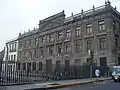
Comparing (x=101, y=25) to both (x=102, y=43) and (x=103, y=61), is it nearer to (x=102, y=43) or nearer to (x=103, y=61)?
(x=102, y=43)

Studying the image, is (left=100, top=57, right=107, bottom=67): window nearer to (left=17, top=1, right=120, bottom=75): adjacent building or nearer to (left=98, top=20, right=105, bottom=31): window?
(left=17, top=1, right=120, bottom=75): adjacent building

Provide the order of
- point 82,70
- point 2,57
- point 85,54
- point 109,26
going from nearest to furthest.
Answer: point 2,57 < point 82,70 < point 109,26 < point 85,54

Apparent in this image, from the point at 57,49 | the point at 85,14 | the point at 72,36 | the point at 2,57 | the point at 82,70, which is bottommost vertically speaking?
the point at 82,70

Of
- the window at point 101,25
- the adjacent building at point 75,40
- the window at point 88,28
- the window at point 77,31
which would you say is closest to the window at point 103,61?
the adjacent building at point 75,40

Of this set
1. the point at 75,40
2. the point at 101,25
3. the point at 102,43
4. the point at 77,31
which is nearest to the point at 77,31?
the point at 77,31

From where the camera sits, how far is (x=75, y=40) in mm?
35969

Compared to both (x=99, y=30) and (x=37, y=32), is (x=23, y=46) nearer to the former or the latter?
(x=37, y=32)

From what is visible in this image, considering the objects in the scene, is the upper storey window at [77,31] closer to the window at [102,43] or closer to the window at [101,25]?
the window at [101,25]

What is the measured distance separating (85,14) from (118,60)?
11407 millimetres

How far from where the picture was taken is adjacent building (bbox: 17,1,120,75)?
102ft

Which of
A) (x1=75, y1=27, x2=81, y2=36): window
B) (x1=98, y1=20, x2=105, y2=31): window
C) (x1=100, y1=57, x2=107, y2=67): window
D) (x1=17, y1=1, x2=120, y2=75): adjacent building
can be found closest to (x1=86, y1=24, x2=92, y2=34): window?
(x1=17, y1=1, x2=120, y2=75): adjacent building

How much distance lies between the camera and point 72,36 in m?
36.7

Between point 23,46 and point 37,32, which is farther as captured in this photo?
point 23,46

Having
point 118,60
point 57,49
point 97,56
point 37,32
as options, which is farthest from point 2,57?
point 37,32
